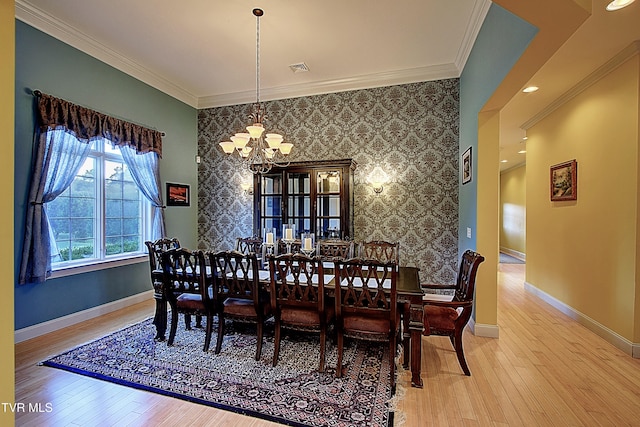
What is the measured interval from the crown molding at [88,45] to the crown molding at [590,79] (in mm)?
5614


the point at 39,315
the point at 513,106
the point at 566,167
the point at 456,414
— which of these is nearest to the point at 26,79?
the point at 39,315

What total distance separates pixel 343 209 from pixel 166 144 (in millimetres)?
3064

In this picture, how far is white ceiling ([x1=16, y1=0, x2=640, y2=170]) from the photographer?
2.83 m

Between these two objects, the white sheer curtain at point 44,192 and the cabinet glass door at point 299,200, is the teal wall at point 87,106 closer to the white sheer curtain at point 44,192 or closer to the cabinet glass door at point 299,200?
the white sheer curtain at point 44,192

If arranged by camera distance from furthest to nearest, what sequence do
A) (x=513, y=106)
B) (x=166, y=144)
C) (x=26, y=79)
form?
(x=166, y=144) → (x=513, y=106) → (x=26, y=79)

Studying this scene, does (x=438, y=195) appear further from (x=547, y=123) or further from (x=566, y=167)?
(x=547, y=123)

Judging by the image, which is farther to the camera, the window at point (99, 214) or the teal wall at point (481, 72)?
the window at point (99, 214)

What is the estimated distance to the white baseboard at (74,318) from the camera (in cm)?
293

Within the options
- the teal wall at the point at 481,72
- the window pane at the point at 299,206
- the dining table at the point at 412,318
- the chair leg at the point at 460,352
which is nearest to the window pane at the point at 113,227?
the window pane at the point at 299,206

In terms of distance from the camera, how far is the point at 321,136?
4.73 meters

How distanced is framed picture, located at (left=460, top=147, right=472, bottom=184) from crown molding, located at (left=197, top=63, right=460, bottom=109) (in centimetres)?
131

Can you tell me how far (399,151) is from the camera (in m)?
4.40

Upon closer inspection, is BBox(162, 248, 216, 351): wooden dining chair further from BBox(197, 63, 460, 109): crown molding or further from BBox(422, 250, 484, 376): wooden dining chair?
BBox(197, 63, 460, 109): crown molding

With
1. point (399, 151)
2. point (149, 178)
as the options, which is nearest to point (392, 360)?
point (399, 151)
